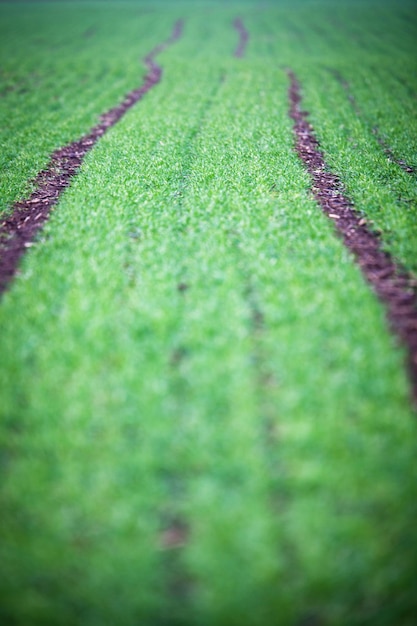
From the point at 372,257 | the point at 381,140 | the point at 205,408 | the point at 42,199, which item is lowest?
the point at 205,408

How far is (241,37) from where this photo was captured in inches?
1489

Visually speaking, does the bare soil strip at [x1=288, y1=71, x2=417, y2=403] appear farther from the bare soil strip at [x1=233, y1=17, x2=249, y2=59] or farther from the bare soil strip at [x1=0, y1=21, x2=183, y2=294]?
the bare soil strip at [x1=233, y1=17, x2=249, y2=59]

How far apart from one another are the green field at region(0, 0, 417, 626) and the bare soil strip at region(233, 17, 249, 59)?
2482 centimetres

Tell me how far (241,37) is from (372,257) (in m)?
39.5

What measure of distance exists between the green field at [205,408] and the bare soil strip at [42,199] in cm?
33

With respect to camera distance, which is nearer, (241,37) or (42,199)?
(42,199)

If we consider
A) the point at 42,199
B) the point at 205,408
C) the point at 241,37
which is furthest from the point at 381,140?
the point at 241,37

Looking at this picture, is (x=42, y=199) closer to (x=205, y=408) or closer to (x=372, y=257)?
(x=205, y=408)

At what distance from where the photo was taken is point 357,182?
1084cm

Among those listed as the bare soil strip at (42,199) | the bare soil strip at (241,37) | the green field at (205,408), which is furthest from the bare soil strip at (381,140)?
the bare soil strip at (241,37)

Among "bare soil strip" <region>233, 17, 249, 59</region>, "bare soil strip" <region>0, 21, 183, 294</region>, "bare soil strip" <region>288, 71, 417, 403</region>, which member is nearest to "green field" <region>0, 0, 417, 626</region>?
"bare soil strip" <region>288, 71, 417, 403</region>

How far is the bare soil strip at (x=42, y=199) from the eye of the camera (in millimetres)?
7988

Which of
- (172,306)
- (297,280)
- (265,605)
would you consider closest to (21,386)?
(172,306)

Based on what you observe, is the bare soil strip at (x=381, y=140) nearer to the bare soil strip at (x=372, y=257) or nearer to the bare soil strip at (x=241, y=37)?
the bare soil strip at (x=372, y=257)
